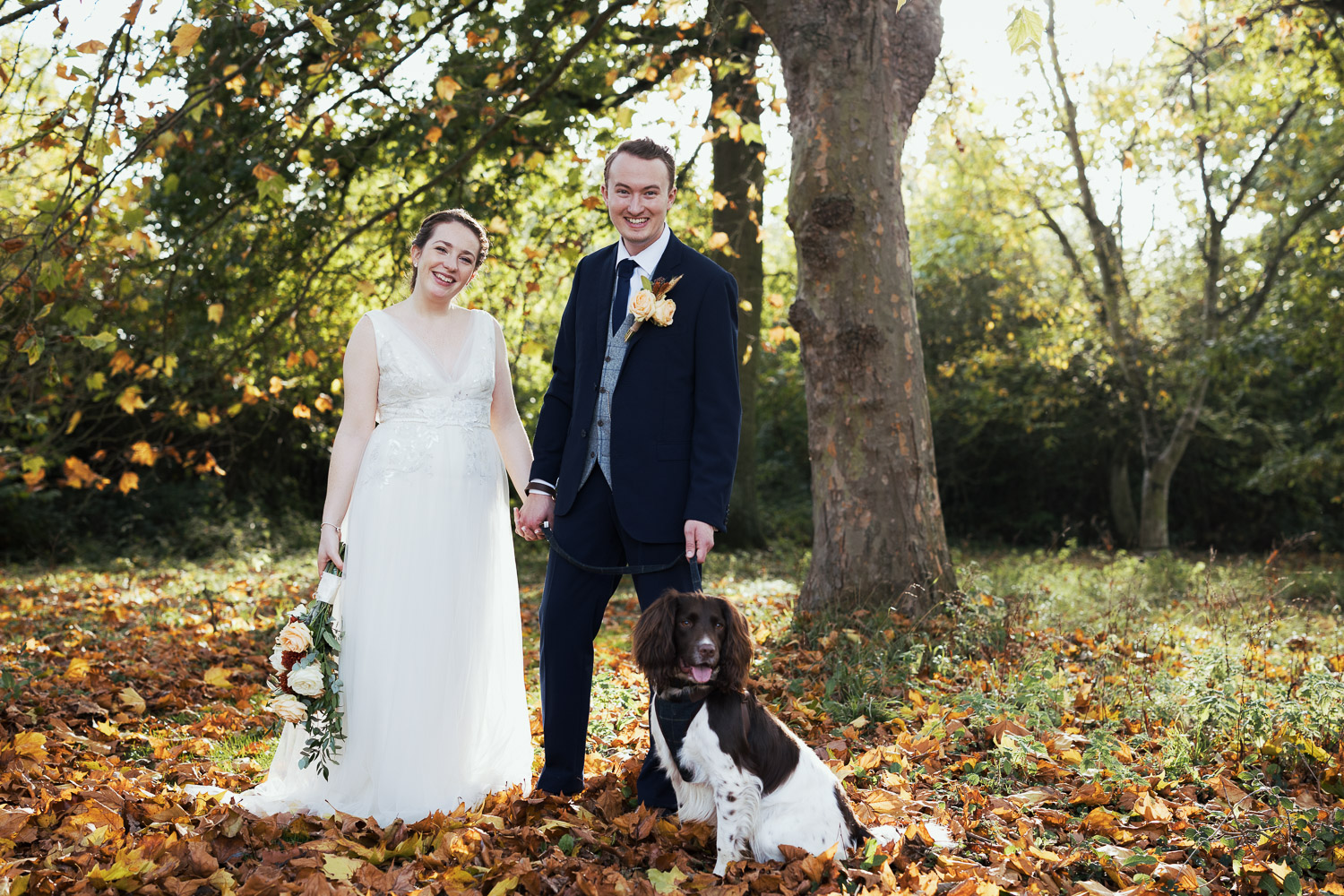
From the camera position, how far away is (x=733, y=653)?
2.96 metres

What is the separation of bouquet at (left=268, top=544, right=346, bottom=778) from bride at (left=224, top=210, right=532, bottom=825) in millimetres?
104

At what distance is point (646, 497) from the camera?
3262mm

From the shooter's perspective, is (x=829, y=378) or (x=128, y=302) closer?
(x=829, y=378)

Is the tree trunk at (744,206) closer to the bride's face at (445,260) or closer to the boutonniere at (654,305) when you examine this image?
the bride's face at (445,260)

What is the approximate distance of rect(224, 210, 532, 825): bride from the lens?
3434 millimetres

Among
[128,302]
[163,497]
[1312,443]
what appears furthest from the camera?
[1312,443]

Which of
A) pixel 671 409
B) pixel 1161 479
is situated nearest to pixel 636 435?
pixel 671 409

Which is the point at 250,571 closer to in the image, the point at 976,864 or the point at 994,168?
the point at 976,864

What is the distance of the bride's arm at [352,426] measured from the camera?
11.5 ft

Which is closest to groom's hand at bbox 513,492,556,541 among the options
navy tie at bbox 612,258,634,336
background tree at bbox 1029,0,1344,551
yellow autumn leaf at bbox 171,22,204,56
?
navy tie at bbox 612,258,634,336

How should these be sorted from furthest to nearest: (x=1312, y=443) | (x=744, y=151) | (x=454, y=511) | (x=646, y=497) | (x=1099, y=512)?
(x=1099, y=512), (x=1312, y=443), (x=744, y=151), (x=454, y=511), (x=646, y=497)

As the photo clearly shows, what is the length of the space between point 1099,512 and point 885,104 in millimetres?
13683

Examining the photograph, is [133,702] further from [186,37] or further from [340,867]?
[186,37]

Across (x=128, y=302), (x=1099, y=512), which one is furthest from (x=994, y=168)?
(x=128, y=302)
